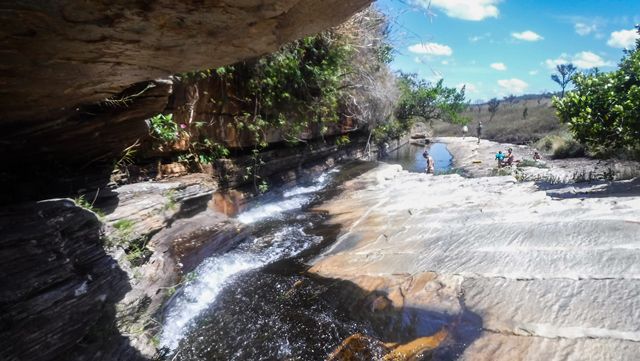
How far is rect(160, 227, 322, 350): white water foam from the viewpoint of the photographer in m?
5.00

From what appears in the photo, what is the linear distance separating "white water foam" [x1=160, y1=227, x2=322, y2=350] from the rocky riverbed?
0.94 metres

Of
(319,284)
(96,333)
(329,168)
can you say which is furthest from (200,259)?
(329,168)

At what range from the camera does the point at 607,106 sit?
993cm

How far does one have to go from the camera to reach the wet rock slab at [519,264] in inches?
150

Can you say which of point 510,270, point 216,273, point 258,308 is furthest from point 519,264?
point 216,273

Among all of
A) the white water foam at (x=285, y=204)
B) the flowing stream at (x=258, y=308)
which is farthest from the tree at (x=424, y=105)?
the flowing stream at (x=258, y=308)

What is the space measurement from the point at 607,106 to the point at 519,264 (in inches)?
297

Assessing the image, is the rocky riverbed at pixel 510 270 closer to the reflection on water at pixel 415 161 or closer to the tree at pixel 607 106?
the tree at pixel 607 106

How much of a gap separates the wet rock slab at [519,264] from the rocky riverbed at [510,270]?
0.01 m

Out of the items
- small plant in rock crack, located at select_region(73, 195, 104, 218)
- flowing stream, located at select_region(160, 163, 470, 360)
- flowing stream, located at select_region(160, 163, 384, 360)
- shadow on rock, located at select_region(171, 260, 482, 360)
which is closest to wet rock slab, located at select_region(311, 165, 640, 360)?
shadow on rock, located at select_region(171, 260, 482, 360)

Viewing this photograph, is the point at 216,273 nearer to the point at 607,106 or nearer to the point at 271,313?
the point at 271,313

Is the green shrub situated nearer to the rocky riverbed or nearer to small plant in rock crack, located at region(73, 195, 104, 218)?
the rocky riverbed

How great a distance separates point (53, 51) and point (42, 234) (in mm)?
2095

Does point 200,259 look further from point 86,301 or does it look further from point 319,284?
point 86,301
